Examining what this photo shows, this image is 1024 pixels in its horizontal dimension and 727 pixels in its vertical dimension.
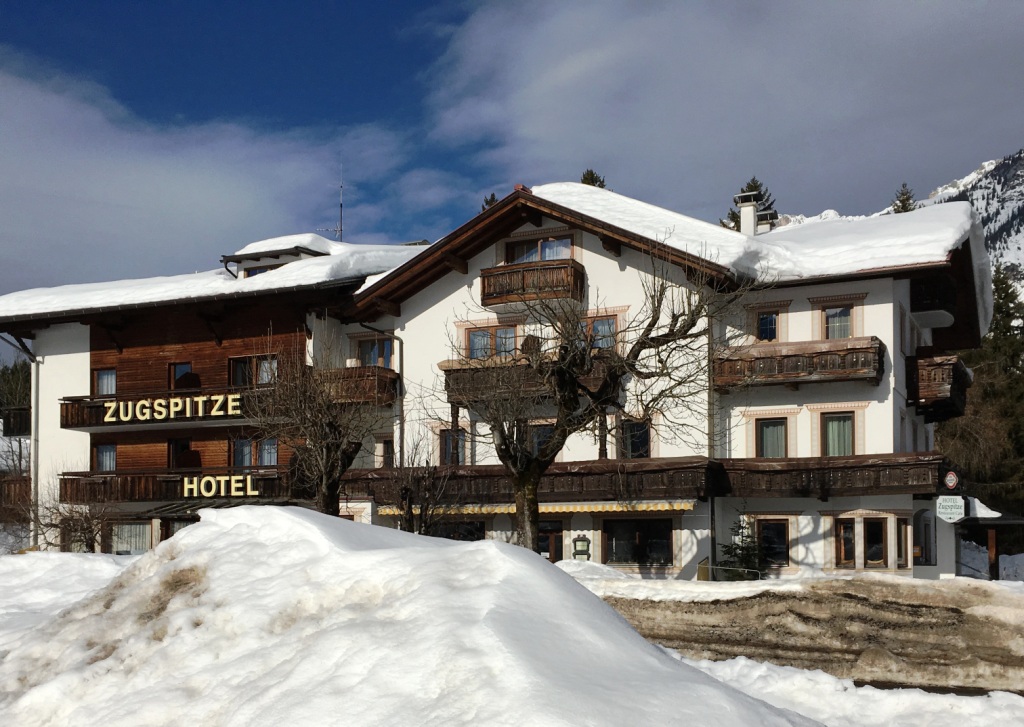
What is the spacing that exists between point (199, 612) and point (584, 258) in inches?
982

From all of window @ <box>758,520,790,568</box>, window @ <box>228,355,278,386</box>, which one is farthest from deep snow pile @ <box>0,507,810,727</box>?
window @ <box>228,355,278,386</box>

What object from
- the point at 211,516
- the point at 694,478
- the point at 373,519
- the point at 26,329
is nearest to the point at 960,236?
the point at 694,478

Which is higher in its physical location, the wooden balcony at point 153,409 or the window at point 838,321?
the window at point 838,321

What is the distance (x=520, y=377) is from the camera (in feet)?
86.1

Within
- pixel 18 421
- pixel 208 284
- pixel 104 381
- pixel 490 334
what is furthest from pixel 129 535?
pixel 490 334

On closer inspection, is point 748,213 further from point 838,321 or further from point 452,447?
point 452,447

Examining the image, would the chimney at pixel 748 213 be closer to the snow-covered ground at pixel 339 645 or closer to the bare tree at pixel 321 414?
the bare tree at pixel 321 414

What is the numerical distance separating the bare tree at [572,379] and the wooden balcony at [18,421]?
61.2ft

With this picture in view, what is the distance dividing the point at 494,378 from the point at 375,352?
29.5ft

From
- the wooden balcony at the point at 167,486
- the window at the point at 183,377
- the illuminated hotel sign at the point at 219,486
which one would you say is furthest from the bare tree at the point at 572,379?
the window at the point at 183,377

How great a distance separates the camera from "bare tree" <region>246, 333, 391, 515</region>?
79.9 ft

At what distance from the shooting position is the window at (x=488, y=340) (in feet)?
102

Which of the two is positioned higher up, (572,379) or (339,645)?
(572,379)

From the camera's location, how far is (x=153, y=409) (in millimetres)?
35312
